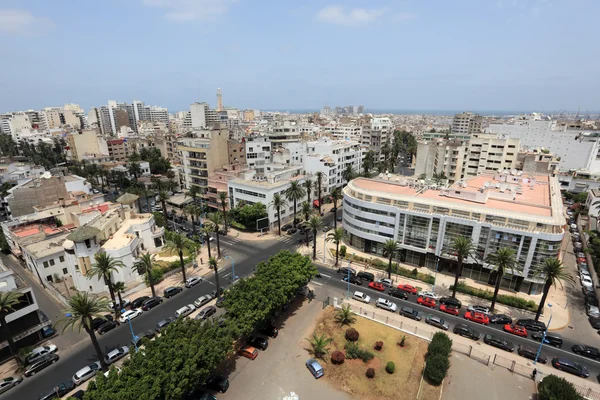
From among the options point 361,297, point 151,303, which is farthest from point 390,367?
point 151,303

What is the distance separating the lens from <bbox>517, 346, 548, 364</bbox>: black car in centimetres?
4191

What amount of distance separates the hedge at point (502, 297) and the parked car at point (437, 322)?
396 inches

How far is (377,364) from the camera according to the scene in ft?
137

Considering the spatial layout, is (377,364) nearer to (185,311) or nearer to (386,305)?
(386,305)

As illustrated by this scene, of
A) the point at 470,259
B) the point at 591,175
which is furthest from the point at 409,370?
the point at 591,175

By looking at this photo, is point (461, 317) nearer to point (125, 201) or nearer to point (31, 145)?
point (125, 201)

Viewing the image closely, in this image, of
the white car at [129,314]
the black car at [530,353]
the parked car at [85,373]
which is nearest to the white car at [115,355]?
the parked car at [85,373]

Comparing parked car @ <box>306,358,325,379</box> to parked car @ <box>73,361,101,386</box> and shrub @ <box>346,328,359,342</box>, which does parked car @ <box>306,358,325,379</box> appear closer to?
shrub @ <box>346,328,359,342</box>

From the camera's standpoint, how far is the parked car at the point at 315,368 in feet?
129

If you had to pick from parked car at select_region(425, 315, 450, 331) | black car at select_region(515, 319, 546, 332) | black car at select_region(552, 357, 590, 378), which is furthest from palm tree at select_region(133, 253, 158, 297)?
black car at select_region(552, 357, 590, 378)

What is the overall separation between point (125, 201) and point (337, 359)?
60.5 m

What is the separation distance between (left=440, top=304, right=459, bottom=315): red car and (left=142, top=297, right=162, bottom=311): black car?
49.5 metres

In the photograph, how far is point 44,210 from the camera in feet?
238

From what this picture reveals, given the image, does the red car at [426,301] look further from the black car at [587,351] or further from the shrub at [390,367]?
the black car at [587,351]
